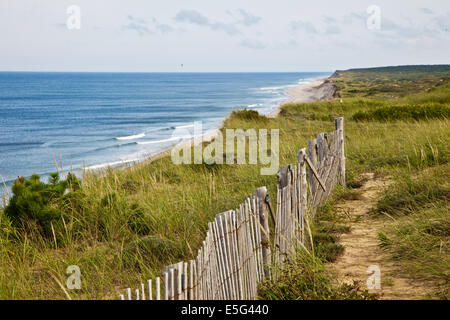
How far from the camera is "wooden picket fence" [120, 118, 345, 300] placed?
8.73ft

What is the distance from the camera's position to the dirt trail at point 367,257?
13.1ft

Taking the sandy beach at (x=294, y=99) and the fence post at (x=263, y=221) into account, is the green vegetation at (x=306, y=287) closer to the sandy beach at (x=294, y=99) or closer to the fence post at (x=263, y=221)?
the fence post at (x=263, y=221)

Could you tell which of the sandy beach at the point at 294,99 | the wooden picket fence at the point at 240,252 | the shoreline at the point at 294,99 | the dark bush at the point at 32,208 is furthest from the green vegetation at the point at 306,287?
the shoreline at the point at 294,99

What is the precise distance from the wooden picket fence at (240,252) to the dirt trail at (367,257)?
0.54 metres

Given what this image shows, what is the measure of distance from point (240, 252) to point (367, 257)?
6.47 feet

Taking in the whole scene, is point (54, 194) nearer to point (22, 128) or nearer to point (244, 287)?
point (244, 287)

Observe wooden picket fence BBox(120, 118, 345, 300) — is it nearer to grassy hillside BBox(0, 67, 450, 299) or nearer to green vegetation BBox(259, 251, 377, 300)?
green vegetation BBox(259, 251, 377, 300)

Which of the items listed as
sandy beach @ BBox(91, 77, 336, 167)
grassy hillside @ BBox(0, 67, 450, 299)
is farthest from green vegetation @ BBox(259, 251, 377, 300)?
sandy beach @ BBox(91, 77, 336, 167)

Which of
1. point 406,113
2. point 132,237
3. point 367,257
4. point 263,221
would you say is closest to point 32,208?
point 132,237

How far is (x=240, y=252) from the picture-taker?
141 inches

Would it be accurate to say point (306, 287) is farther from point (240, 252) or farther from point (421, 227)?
point (421, 227)

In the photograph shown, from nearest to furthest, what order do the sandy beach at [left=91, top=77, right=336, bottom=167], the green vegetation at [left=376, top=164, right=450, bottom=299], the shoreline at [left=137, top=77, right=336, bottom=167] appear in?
the green vegetation at [left=376, top=164, right=450, bottom=299] < the sandy beach at [left=91, top=77, right=336, bottom=167] < the shoreline at [left=137, top=77, right=336, bottom=167]

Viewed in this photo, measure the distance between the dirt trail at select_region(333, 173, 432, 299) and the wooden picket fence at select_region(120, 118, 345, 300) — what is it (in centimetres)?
54
